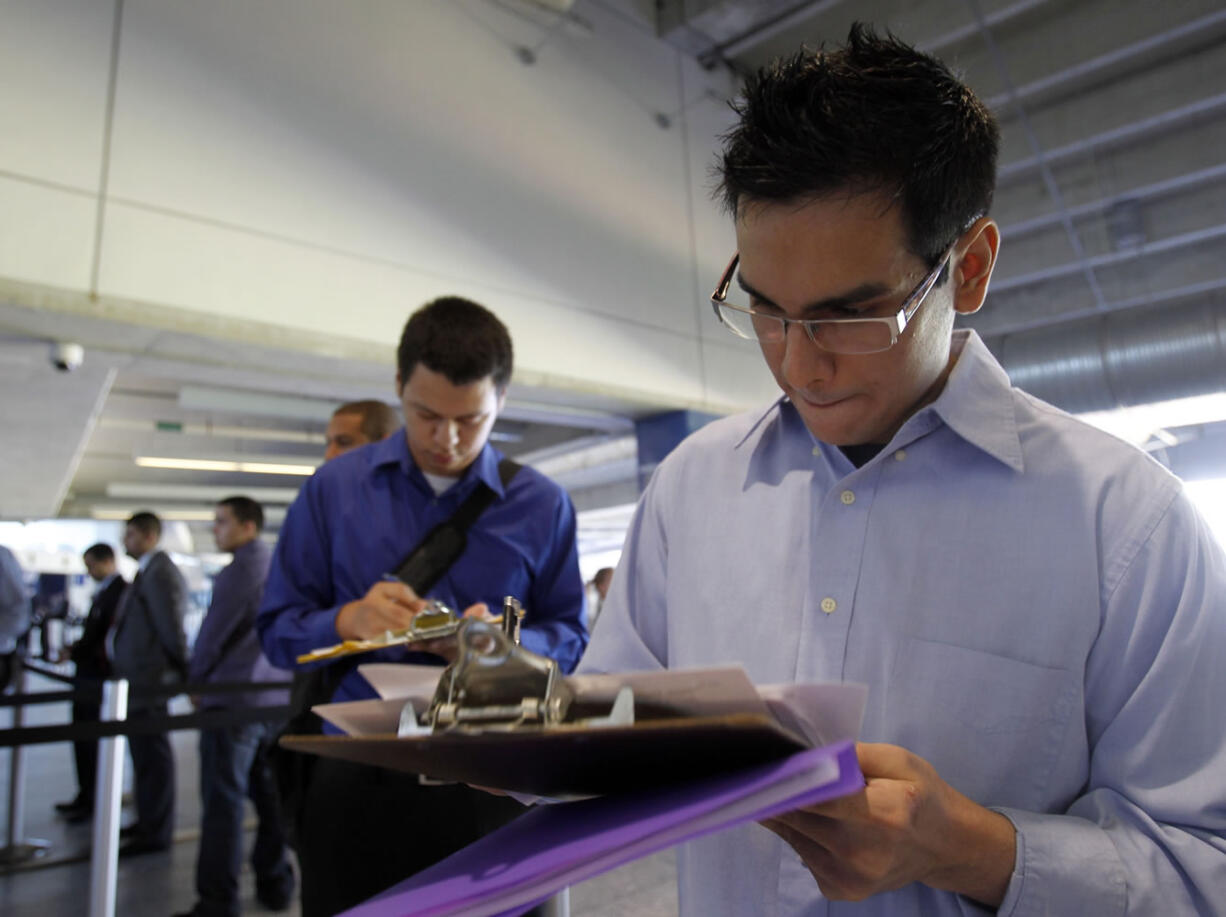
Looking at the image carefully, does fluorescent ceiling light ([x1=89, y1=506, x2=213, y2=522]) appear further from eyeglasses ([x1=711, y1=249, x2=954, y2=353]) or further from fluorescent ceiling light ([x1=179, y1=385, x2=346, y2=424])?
eyeglasses ([x1=711, y1=249, x2=954, y2=353])

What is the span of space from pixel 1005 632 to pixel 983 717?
8 centimetres

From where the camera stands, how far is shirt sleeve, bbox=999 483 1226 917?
65cm

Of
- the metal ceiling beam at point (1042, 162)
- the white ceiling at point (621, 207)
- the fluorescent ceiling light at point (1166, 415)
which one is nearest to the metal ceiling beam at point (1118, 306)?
the white ceiling at point (621, 207)

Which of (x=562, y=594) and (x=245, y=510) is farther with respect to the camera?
(x=245, y=510)

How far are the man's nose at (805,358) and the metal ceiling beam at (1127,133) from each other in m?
3.85

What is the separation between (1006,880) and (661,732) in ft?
1.35

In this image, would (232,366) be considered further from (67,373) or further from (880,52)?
(880,52)

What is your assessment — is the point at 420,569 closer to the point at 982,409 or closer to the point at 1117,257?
the point at 982,409

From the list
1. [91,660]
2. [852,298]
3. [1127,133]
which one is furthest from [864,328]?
[91,660]

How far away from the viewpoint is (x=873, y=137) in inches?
30.0

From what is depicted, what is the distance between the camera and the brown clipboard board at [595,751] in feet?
1.39

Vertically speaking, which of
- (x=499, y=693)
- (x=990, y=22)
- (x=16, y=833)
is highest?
→ (x=990, y=22)

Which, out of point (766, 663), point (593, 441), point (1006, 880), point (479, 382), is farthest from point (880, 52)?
point (593, 441)

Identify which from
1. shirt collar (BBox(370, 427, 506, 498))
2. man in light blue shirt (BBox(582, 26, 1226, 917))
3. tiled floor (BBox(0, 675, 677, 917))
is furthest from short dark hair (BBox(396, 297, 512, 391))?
tiled floor (BBox(0, 675, 677, 917))
